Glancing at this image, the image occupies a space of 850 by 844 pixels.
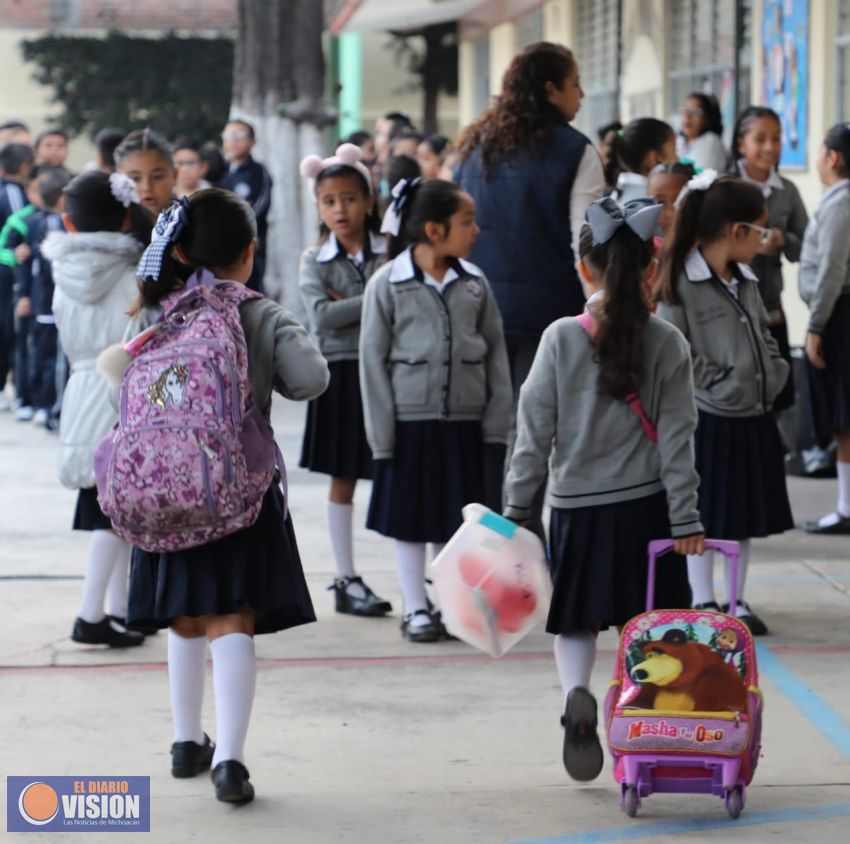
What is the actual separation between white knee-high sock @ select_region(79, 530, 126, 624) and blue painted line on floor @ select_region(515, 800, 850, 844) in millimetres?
2059

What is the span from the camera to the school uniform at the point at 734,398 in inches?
207

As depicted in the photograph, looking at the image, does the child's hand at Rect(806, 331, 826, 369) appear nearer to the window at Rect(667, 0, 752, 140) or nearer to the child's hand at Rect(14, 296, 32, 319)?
the window at Rect(667, 0, 752, 140)

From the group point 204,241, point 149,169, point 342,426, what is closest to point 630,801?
point 204,241

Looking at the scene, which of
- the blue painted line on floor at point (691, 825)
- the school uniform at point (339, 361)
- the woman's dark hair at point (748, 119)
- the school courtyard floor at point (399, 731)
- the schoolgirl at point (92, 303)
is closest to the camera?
the blue painted line on floor at point (691, 825)

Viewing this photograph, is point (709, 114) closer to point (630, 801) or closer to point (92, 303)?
point (92, 303)

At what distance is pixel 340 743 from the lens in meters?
4.42

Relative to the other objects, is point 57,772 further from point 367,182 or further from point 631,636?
point 367,182

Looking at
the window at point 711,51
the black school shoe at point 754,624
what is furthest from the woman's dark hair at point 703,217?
the window at point 711,51

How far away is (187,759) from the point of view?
4117 mm

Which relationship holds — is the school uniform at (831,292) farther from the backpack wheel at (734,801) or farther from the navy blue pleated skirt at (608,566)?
the backpack wheel at (734,801)

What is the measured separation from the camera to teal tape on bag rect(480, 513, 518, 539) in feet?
12.8

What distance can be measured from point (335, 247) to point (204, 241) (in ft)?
6.45

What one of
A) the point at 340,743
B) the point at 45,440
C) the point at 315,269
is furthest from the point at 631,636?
the point at 45,440

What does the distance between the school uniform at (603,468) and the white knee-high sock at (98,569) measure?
1.71m
